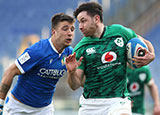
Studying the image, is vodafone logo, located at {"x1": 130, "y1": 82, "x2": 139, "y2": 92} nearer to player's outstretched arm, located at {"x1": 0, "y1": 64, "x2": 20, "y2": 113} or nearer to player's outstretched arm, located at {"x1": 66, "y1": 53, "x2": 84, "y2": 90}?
player's outstretched arm, located at {"x1": 66, "y1": 53, "x2": 84, "y2": 90}

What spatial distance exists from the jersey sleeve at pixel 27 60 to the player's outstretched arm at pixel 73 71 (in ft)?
2.17

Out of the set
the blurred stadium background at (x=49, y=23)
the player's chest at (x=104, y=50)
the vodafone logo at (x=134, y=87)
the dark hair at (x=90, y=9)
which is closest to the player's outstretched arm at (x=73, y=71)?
the player's chest at (x=104, y=50)

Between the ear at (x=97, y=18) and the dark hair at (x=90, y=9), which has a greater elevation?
the dark hair at (x=90, y=9)

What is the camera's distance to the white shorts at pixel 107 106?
155 inches

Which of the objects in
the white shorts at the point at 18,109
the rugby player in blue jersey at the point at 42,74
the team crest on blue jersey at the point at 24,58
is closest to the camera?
the team crest on blue jersey at the point at 24,58

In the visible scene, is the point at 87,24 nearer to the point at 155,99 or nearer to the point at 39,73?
the point at 39,73

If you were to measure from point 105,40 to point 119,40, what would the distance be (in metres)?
Result: 0.20

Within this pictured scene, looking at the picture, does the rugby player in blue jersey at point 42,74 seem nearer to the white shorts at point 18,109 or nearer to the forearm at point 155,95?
the white shorts at point 18,109

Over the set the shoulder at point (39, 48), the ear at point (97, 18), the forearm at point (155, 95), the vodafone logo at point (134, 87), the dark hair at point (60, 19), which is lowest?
the forearm at point (155, 95)

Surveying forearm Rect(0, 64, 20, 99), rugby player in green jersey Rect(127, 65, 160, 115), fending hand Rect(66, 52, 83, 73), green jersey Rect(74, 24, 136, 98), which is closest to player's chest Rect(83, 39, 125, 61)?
green jersey Rect(74, 24, 136, 98)

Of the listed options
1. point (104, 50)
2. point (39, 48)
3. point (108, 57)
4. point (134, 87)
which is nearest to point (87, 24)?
point (104, 50)

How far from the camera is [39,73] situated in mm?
4453

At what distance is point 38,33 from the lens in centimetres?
2236

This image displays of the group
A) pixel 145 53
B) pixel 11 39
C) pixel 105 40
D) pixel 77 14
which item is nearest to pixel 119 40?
pixel 105 40
